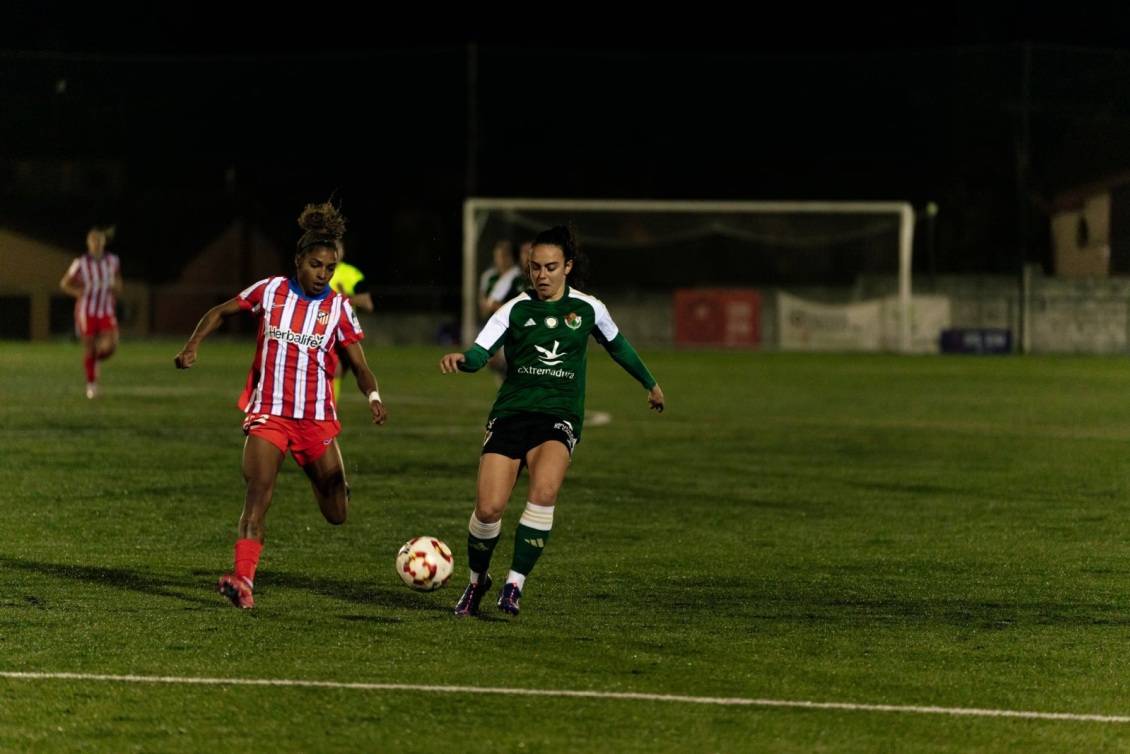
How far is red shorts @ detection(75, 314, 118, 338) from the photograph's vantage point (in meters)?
22.3

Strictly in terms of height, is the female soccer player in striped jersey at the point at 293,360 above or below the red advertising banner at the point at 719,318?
below

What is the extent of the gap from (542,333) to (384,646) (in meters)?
1.67

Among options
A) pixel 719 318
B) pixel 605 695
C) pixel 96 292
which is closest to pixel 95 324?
pixel 96 292

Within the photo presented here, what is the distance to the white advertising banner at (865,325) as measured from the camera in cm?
3909

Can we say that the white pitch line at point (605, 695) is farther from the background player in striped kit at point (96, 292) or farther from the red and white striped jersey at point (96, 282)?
the red and white striped jersey at point (96, 282)

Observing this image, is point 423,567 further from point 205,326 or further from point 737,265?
point 737,265

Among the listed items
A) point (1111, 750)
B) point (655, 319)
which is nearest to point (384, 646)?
point (1111, 750)

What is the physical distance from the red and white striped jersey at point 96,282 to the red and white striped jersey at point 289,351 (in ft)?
50.5

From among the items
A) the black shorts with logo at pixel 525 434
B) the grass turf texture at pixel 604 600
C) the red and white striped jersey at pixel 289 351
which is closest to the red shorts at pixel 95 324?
the grass turf texture at pixel 604 600

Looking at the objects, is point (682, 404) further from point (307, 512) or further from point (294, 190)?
point (294, 190)

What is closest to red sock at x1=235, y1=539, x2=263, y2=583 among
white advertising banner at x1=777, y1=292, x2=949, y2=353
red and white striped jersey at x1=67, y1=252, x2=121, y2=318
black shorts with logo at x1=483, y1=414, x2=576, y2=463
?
black shorts with logo at x1=483, y1=414, x2=576, y2=463

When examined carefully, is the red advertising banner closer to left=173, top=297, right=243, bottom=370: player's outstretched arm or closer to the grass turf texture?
the grass turf texture

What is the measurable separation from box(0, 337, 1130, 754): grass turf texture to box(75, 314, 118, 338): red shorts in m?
4.95

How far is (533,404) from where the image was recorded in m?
7.61
